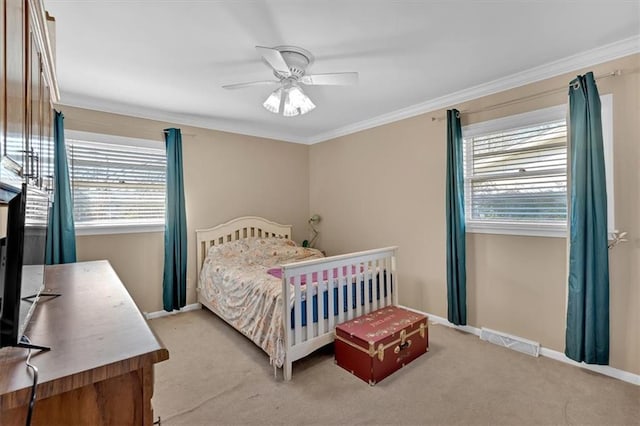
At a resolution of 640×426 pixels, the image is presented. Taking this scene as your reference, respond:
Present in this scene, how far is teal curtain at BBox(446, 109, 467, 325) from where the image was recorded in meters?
2.97

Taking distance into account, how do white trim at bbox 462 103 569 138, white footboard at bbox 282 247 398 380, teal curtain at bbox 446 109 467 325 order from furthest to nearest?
1. teal curtain at bbox 446 109 467 325
2. white trim at bbox 462 103 569 138
3. white footboard at bbox 282 247 398 380

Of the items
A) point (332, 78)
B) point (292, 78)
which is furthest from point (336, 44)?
point (292, 78)

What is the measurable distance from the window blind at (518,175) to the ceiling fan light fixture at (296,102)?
177cm

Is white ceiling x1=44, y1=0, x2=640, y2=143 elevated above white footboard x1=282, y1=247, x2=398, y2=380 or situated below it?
above

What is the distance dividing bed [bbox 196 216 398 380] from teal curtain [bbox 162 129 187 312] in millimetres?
253

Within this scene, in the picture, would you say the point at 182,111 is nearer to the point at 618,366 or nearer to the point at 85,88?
the point at 85,88

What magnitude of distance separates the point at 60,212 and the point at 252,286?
6.52 ft

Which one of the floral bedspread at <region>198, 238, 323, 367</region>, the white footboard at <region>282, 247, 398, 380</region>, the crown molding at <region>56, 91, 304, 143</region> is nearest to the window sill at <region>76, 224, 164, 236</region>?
the floral bedspread at <region>198, 238, 323, 367</region>

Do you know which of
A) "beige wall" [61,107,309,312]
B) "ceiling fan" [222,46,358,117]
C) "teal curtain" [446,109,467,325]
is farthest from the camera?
"beige wall" [61,107,309,312]

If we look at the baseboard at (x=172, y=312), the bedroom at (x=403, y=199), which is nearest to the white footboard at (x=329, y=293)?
the bedroom at (x=403, y=199)

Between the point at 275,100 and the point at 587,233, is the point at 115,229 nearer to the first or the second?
the point at 275,100

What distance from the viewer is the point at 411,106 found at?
344 centimetres

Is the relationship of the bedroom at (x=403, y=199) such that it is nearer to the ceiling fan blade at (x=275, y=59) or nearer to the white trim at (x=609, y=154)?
the white trim at (x=609, y=154)

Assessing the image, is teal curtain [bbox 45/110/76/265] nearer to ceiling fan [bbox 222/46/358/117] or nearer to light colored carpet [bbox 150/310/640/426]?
light colored carpet [bbox 150/310/640/426]
